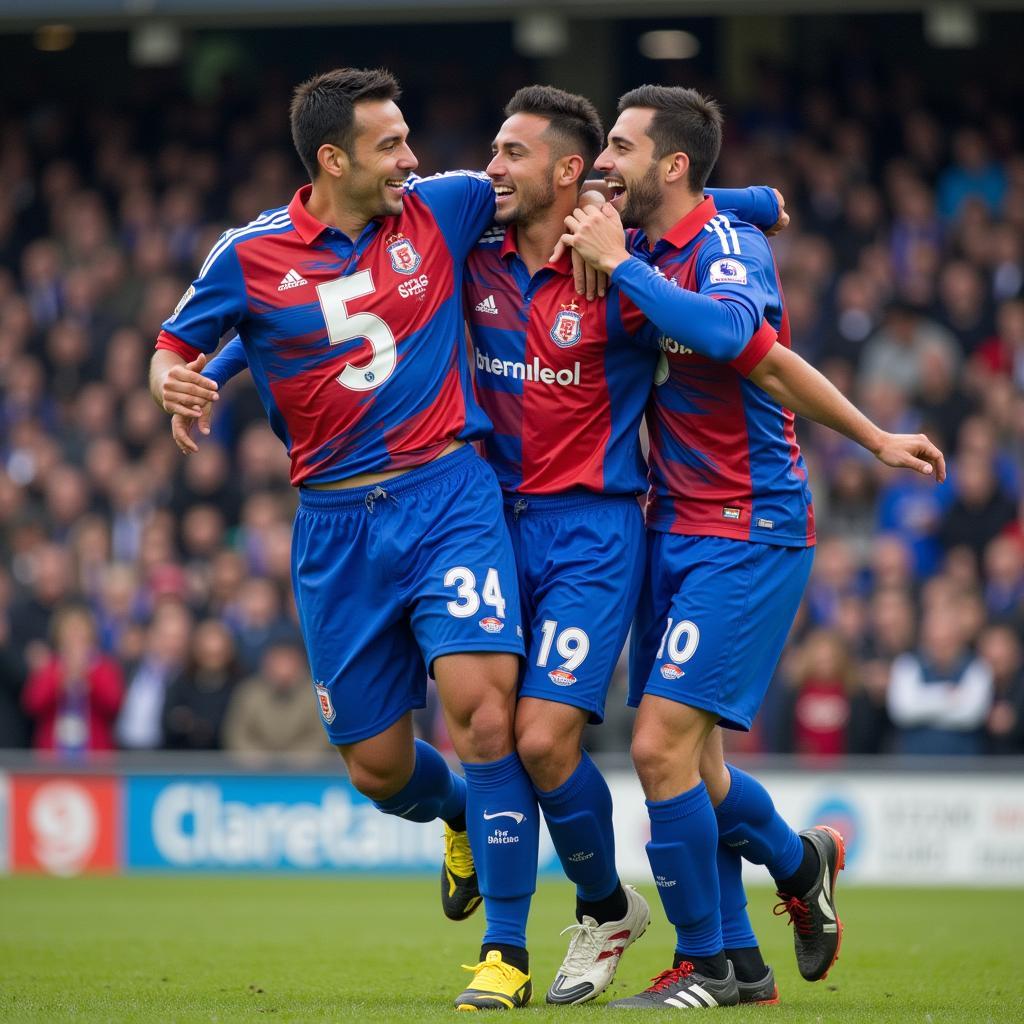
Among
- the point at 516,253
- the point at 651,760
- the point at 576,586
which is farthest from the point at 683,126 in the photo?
the point at 651,760

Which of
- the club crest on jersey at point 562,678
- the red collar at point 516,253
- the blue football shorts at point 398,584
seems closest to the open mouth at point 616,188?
the red collar at point 516,253

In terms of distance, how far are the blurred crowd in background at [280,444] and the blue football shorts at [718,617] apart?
633 cm

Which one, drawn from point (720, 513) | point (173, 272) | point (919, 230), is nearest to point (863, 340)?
point (919, 230)

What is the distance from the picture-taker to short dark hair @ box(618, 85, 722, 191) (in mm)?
6516

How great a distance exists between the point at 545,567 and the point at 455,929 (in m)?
3.42

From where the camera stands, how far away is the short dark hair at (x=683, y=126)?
6.52m

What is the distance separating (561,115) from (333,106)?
31.7 inches

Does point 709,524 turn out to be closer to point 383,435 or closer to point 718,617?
point 718,617

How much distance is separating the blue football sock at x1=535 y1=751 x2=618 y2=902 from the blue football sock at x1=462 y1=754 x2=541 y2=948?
0.11 meters

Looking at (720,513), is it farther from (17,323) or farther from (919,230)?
(17,323)

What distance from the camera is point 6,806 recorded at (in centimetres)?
1312

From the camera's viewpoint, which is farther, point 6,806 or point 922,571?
point 922,571

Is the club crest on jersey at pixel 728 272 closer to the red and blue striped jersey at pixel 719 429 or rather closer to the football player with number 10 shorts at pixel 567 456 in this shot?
the red and blue striped jersey at pixel 719 429

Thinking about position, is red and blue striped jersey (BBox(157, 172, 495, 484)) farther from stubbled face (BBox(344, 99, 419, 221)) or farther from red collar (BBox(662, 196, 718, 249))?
red collar (BBox(662, 196, 718, 249))
